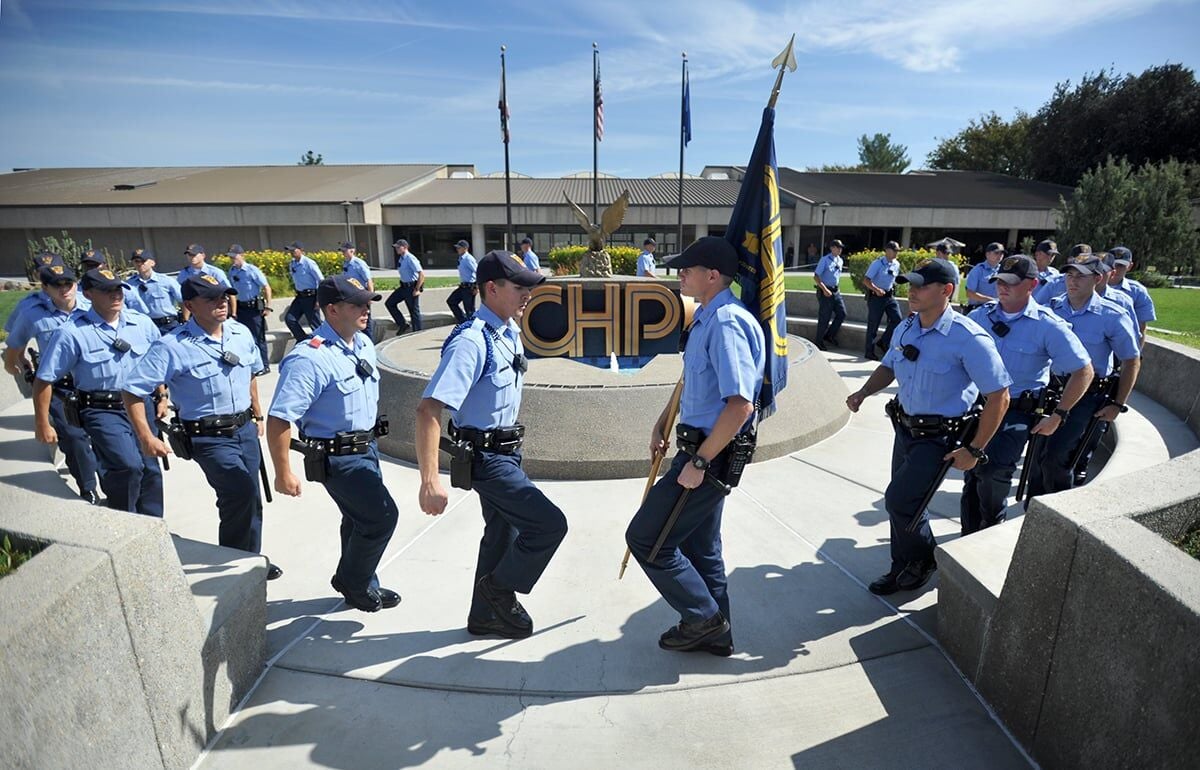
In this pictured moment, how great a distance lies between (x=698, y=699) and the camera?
2988 millimetres

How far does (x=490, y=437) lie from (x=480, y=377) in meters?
0.30

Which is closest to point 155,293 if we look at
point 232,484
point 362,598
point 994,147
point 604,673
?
point 232,484

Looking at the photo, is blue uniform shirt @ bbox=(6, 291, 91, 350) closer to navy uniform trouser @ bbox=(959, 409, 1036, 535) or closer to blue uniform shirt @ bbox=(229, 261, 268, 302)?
blue uniform shirt @ bbox=(229, 261, 268, 302)

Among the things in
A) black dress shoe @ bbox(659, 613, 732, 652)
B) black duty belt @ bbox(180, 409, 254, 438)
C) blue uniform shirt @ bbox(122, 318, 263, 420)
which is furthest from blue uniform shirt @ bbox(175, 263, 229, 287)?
black dress shoe @ bbox(659, 613, 732, 652)

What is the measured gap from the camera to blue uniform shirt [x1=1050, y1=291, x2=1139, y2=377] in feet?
14.8

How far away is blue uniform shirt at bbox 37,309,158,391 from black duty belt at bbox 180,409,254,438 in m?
0.92

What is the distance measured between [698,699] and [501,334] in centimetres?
196

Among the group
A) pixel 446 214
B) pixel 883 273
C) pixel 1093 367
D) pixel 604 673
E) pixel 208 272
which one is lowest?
pixel 604 673

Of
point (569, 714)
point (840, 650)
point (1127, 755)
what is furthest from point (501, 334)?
point (1127, 755)

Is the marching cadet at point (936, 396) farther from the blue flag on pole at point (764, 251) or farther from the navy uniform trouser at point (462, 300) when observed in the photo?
the navy uniform trouser at point (462, 300)

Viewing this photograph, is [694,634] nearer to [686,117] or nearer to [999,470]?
[999,470]

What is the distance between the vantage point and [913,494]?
354cm

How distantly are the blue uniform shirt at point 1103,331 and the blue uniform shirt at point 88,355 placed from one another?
257 inches

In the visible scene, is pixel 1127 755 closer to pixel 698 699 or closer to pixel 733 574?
pixel 698 699
